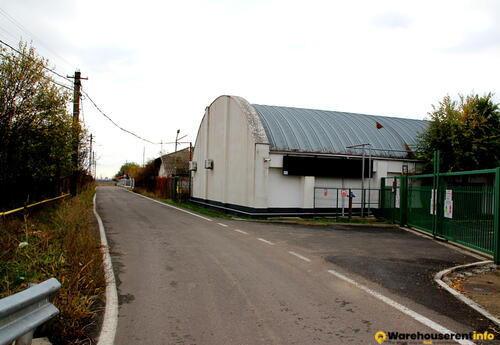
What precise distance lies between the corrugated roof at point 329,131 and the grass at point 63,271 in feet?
45.8

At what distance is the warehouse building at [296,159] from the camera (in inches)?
821

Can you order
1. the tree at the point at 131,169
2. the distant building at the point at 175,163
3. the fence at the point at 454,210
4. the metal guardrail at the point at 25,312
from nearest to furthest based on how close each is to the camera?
the metal guardrail at the point at 25,312 → the fence at the point at 454,210 → the distant building at the point at 175,163 → the tree at the point at 131,169

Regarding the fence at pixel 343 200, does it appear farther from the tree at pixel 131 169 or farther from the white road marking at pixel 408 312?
the tree at pixel 131 169

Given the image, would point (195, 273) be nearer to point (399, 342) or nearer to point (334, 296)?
point (334, 296)

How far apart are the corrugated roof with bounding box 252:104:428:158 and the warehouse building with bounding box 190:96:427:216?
63 millimetres

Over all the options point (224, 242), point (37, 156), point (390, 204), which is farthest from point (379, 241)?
point (37, 156)

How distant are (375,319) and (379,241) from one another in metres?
8.20

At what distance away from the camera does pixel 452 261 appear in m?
9.87

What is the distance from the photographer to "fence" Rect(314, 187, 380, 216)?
21.8 metres

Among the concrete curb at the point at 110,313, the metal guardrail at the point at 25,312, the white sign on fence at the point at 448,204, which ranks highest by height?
the white sign on fence at the point at 448,204

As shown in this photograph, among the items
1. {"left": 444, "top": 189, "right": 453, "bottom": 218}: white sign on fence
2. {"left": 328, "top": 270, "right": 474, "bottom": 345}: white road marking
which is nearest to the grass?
{"left": 328, "top": 270, "right": 474, "bottom": 345}: white road marking

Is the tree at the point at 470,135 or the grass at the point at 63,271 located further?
the tree at the point at 470,135

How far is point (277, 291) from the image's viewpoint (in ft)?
21.6

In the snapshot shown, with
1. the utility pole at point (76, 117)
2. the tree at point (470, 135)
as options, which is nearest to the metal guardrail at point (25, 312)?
the utility pole at point (76, 117)
